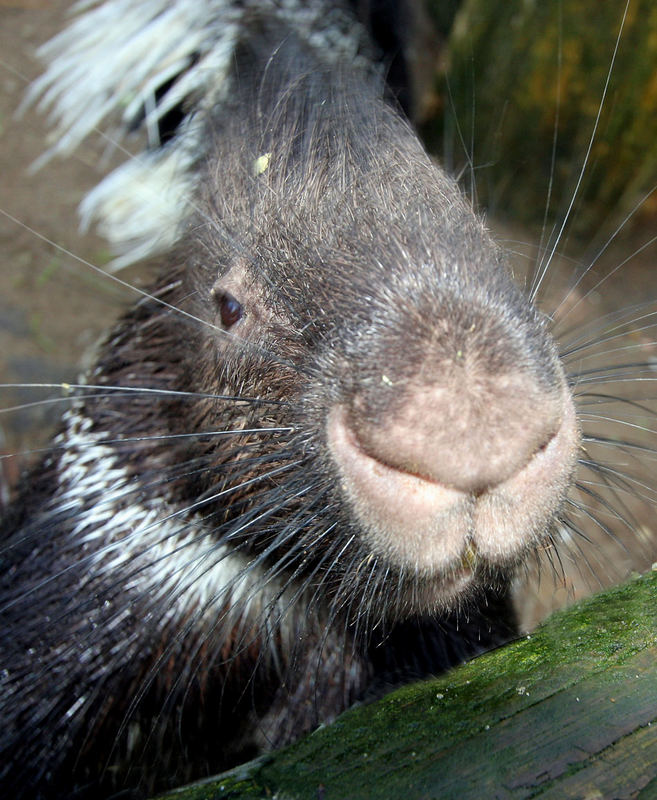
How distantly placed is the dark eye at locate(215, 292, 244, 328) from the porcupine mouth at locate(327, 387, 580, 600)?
0.51m

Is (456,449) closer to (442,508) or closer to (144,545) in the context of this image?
(442,508)

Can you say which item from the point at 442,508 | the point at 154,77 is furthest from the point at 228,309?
the point at 154,77

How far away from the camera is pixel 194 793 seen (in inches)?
45.2

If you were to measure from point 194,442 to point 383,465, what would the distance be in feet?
2.53

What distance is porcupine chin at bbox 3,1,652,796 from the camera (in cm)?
130

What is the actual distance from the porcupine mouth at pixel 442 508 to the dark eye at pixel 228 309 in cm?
51

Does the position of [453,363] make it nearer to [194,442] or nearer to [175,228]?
[194,442]

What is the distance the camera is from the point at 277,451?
153cm

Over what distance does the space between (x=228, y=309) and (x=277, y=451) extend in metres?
0.43

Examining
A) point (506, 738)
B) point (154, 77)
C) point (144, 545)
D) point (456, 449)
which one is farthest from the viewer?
point (154, 77)

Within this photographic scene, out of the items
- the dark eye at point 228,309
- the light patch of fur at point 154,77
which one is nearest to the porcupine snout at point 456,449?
the dark eye at point 228,309

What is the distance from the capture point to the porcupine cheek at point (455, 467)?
3.88 feet

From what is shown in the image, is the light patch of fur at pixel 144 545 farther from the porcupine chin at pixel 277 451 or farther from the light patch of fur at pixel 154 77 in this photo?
the light patch of fur at pixel 154 77

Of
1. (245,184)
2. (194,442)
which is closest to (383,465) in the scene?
(194,442)
